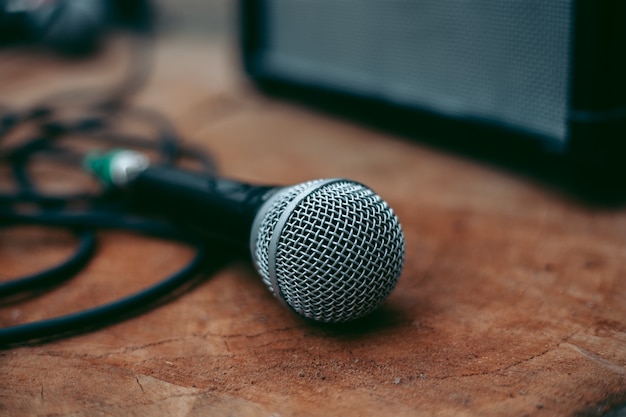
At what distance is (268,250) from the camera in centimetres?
72

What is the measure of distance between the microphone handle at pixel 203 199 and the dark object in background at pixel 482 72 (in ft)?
1.78

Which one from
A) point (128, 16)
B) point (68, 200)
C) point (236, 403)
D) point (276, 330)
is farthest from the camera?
point (128, 16)

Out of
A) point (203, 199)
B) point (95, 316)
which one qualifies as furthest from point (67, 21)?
point (95, 316)

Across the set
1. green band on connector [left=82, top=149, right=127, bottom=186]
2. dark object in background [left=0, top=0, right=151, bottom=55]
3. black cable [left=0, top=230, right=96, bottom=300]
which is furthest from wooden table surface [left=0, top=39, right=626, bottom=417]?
dark object in background [left=0, top=0, right=151, bottom=55]

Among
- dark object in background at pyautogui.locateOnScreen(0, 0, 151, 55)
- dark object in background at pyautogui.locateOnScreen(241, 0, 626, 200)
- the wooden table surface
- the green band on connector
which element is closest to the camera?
the wooden table surface

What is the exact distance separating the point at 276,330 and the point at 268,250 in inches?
4.7

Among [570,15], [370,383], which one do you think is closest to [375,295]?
[370,383]

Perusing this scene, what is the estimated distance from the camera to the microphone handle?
83cm

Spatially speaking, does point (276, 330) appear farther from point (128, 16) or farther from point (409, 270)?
point (128, 16)

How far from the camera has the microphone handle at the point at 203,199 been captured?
83 cm

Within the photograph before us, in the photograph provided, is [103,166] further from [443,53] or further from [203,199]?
[443,53]

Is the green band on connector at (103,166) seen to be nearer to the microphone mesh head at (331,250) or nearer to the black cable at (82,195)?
the black cable at (82,195)

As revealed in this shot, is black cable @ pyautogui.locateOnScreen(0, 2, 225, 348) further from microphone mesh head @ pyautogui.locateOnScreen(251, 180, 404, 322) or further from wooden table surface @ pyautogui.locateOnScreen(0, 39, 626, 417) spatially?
microphone mesh head @ pyautogui.locateOnScreen(251, 180, 404, 322)

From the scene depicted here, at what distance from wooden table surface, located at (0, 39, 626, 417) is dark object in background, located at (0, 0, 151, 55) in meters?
1.21
